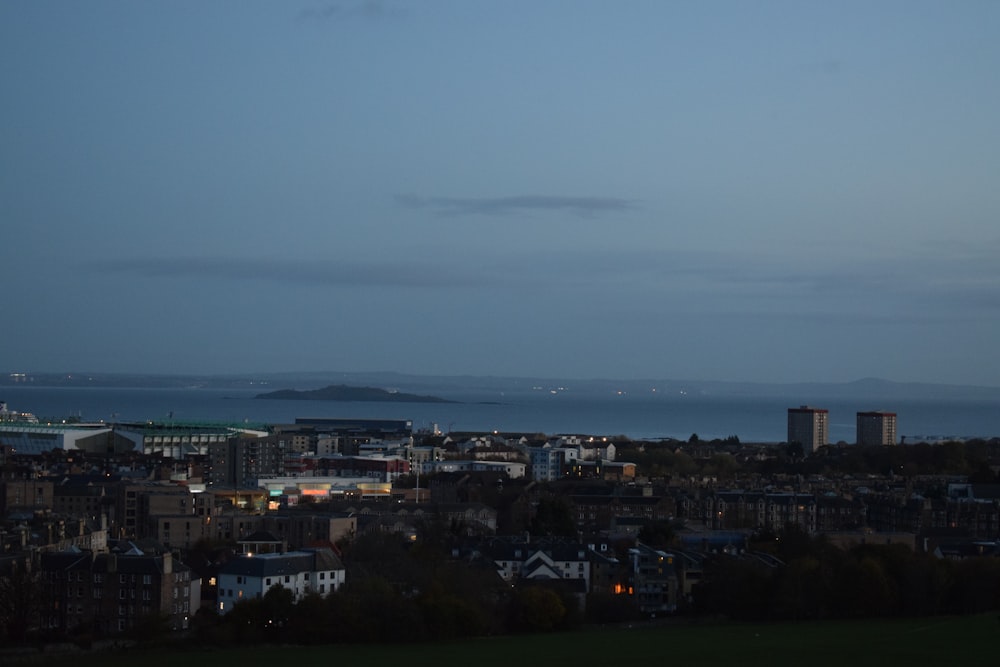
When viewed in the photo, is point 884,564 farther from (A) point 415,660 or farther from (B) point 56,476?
(B) point 56,476

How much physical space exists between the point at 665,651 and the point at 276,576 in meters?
6.37

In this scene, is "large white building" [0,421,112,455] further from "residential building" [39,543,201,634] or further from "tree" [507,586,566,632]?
"tree" [507,586,566,632]

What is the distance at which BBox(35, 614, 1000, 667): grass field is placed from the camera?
18750 millimetres

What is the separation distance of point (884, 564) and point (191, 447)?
42871 mm

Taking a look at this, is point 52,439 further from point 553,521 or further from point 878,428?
point 878,428

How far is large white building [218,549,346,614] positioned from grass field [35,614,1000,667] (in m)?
2.97

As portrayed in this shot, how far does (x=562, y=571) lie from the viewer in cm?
2620

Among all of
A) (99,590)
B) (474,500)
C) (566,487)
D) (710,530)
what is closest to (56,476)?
(474,500)

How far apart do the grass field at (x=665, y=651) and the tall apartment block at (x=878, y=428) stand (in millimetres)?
64924

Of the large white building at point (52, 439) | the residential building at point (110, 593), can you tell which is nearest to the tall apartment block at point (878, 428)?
the large white building at point (52, 439)

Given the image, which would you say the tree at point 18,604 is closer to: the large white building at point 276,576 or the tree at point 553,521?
the large white building at point 276,576

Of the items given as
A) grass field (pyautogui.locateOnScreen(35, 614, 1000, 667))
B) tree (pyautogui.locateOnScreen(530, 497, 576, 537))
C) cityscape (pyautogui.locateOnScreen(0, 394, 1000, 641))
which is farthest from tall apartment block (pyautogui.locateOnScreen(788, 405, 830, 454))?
grass field (pyautogui.locateOnScreen(35, 614, 1000, 667))

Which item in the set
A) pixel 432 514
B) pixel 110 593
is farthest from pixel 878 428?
pixel 110 593

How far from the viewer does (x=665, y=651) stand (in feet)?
65.2
